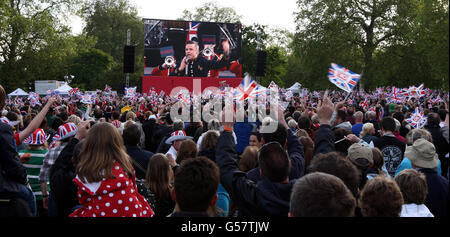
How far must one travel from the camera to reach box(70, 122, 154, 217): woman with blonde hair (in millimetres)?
2961

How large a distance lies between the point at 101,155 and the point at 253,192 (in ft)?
3.50

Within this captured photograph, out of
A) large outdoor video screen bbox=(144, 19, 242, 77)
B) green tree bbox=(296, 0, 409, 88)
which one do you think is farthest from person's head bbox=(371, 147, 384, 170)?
large outdoor video screen bbox=(144, 19, 242, 77)

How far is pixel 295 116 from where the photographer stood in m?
9.74

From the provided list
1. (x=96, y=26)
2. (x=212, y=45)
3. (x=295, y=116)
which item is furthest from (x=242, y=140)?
(x=96, y=26)

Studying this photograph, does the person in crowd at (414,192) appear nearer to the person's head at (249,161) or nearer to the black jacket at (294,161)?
the black jacket at (294,161)

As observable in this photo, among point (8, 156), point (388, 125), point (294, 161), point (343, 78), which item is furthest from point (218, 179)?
point (343, 78)

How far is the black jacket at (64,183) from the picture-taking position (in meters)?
3.69

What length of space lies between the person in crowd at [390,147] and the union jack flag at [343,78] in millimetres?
710

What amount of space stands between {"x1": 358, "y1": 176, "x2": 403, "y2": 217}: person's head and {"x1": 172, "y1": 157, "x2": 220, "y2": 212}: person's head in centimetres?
92

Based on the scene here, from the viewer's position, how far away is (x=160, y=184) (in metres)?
3.87

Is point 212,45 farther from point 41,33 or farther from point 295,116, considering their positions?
point 295,116

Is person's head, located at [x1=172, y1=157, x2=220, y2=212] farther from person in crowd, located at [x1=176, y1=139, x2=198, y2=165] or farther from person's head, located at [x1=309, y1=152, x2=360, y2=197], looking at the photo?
person in crowd, located at [x1=176, y1=139, x2=198, y2=165]

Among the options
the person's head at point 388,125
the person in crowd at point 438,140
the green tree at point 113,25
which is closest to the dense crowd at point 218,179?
the person's head at point 388,125
